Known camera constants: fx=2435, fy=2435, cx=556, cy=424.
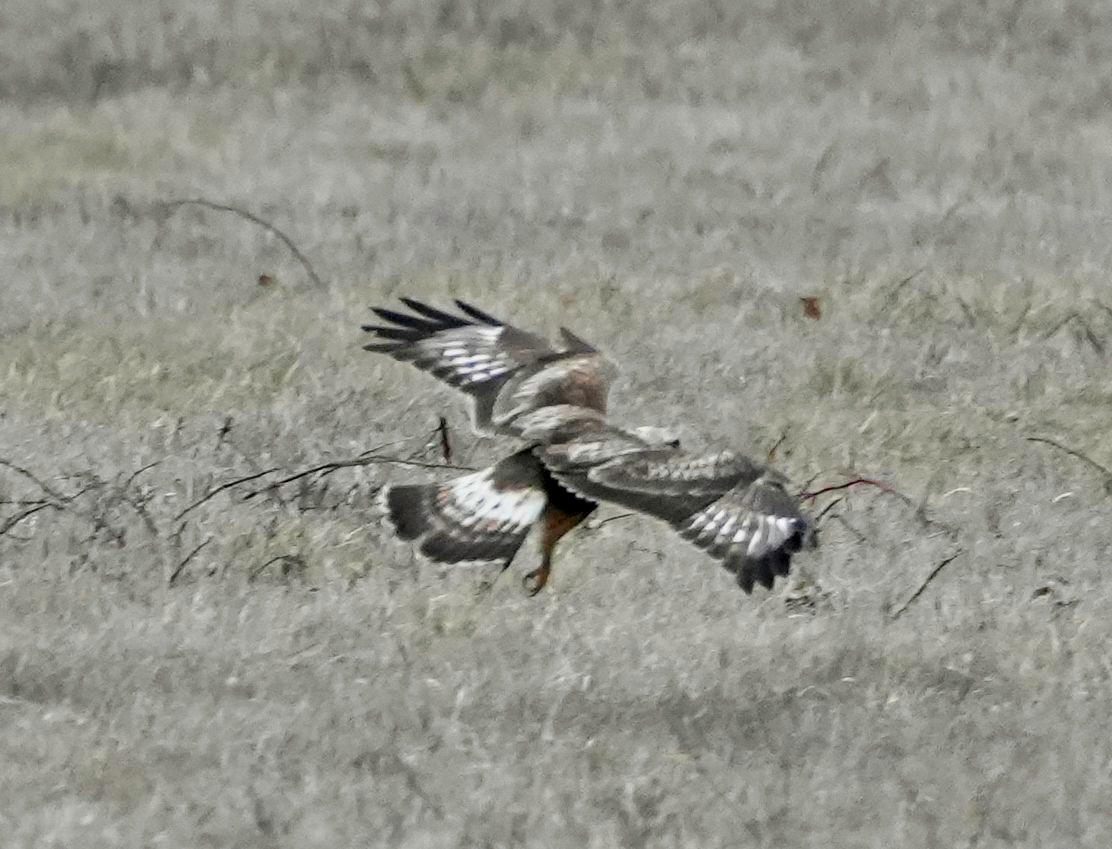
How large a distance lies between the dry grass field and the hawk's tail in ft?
0.49

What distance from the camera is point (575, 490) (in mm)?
6266

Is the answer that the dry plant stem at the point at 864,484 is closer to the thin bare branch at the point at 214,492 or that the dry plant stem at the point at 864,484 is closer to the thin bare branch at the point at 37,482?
the thin bare branch at the point at 214,492

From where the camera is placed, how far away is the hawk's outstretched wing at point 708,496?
612 centimetres

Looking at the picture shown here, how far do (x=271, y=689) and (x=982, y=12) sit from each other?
14304 mm

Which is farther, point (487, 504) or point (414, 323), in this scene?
point (414, 323)

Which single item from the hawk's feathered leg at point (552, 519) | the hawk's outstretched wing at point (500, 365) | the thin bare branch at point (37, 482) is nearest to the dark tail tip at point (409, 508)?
the hawk's feathered leg at point (552, 519)

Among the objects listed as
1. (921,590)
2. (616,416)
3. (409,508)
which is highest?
(409,508)

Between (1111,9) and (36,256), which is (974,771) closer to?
(36,256)

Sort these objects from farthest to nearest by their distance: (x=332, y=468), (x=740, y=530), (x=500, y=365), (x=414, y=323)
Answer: (x=414, y=323), (x=500, y=365), (x=332, y=468), (x=740, y=530)

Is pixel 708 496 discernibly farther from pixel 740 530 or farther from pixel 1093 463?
pixel 1093 463

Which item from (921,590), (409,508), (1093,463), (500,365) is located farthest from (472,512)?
(1093,463)

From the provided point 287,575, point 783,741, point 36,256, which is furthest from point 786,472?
point 36,256

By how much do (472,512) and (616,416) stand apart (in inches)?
96.2

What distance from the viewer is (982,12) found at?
61.9 feet
